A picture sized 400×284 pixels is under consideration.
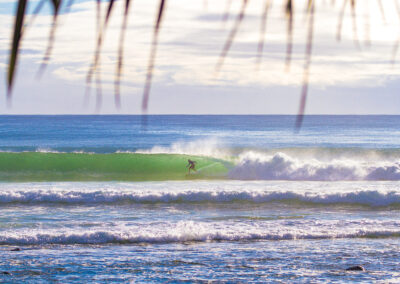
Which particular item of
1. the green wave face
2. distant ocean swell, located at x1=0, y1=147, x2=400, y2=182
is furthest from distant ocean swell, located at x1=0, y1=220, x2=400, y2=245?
the green wave face

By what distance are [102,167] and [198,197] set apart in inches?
454

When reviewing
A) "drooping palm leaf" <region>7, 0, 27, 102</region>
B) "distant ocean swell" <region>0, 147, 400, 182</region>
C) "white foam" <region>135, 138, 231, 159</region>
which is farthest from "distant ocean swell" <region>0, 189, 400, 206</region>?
"white foam" <region>135, 138, 231, 159</region>

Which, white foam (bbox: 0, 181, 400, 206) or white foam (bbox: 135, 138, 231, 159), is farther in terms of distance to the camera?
white foam (bbox: 135, 138, 231, 159)

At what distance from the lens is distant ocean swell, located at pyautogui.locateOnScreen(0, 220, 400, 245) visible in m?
8.80

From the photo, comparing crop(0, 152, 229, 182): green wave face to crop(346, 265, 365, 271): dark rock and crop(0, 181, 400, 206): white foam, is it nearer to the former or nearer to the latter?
crop(0, 181, 400, 206): white foam

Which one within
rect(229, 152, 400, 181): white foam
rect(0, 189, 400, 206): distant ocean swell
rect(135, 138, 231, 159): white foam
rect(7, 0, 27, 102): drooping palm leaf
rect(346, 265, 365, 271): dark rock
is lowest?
rect(346, 265, 365, 271): dark rock

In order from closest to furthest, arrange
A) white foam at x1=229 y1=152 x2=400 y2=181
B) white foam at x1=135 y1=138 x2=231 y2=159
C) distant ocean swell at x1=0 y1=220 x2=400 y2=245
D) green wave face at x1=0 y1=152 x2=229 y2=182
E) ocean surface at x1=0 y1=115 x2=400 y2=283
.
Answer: ocean surface at x1=0 y1=115 x2=400 y2=283 → distant ocean swell at x1=0 y1=220 x2=400 y2=245 → white foam at x1=229 y1=152 x2=400 y2=181 → green wave face at x1=0 y1=152 x2=229 y2=182 → white foam at x1=135 y1=138 x2=231 y2=159

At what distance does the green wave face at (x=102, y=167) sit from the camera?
22594 mm

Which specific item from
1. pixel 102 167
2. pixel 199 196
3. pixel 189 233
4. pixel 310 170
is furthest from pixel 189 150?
pixel 189 233

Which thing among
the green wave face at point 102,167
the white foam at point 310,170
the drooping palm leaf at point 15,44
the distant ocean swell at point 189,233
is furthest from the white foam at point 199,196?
→ the drooping palm leaf at point 15,44

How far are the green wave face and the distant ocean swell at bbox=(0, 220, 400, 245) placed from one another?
39.9 ft

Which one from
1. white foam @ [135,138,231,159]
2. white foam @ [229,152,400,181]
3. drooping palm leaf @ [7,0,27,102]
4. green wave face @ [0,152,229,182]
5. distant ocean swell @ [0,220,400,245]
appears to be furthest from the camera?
white foam @ [135,138,231,159]

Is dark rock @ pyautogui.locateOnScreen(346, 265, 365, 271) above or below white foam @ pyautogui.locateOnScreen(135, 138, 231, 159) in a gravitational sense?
below

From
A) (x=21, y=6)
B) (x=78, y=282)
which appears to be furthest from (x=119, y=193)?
(x=21, y=6)
